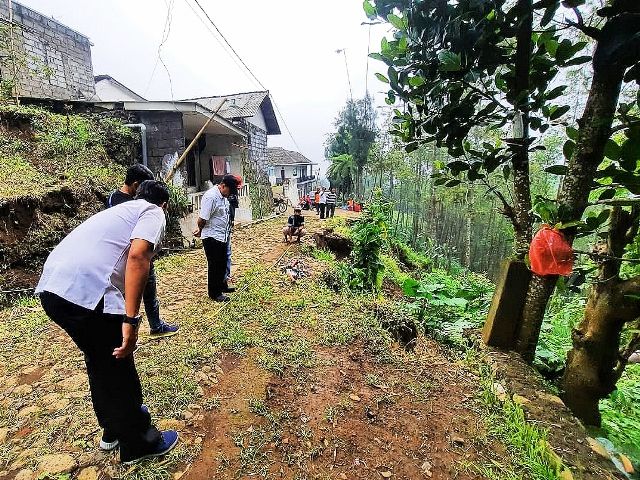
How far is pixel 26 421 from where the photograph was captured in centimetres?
230

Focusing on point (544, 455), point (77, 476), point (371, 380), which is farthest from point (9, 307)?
point (544, 455)

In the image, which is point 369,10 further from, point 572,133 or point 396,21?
point 572,133

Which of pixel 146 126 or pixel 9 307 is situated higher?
pixel 146 126

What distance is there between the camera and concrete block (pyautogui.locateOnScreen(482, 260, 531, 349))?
2771 mm

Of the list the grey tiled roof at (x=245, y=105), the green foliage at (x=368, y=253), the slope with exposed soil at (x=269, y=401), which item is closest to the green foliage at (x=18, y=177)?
the slope with exposed soil at (x=269, y=401)

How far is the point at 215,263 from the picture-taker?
4.26m

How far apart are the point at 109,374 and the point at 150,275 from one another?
1612 mm

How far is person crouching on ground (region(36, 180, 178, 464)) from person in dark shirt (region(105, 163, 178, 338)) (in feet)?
3.46

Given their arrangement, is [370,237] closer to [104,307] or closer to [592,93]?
[592,93]

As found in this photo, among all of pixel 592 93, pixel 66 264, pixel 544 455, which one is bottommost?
pixel 544 455

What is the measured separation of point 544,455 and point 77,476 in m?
2.67

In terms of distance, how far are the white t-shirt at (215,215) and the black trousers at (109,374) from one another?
7.92 feet

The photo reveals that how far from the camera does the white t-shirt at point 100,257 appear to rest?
5.39ft

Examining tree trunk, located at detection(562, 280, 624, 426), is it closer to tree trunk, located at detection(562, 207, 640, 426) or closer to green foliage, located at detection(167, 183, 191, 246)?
tree trunk, located at detection(562, 207, 640, 426)
